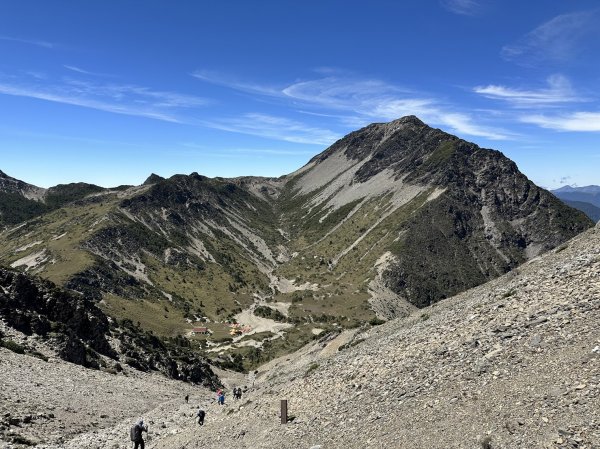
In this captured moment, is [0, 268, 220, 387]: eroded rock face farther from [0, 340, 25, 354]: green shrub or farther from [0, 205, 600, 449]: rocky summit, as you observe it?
[0, 205, 600, 449]: rocky summit

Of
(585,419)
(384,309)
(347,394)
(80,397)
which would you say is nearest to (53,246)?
(384,309)

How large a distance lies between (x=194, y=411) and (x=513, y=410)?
117ft

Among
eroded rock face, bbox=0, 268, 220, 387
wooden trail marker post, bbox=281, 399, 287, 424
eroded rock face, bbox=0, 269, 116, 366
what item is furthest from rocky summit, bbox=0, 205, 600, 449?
eroded rock face, bbox=0, 268, 220, 387

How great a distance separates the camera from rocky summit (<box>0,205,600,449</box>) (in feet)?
52.1

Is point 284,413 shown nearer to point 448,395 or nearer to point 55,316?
point 448,395

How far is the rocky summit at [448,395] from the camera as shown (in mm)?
15875

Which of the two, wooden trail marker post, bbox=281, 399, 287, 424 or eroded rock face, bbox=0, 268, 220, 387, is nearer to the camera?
wooden trail marker post, bbox=281, 399, 287, 424

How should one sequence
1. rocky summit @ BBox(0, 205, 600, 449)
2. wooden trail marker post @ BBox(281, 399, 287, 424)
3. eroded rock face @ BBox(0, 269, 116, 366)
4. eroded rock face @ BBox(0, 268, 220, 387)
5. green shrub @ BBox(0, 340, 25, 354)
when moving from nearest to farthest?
rocky summit @ BBox(0, 205, 600, 449)
wooden trail marker post @ BBox(281, 399, 287, 424)
green shrub @ BBox(0, 340, 25, 354)
eroded rock face @ BBox(0, 269, 116, 366)
eroded rock face @ BBox(0, 268, 220, 387)

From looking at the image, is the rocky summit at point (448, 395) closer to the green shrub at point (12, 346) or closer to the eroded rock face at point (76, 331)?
the green shrub at point (12, 346)

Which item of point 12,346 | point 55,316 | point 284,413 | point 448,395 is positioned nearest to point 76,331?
point 55,316

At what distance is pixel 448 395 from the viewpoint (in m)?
19.2

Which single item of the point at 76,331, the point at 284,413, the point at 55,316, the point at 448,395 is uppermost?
the point at 448,395

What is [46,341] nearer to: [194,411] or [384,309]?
[194,411]

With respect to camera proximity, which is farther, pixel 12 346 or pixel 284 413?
pixel 12 346
